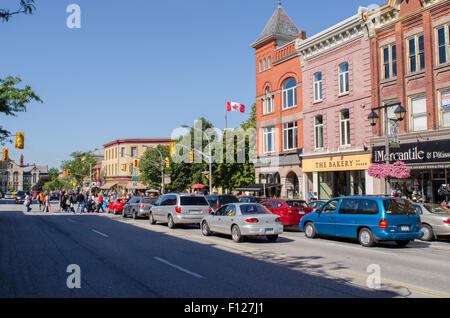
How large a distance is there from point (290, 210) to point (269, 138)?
57.3 feet

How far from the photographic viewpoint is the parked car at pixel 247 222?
1433 cm

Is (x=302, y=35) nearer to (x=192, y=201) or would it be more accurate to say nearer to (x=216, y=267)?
(x=192, y=201)

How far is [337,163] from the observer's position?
2897 cm

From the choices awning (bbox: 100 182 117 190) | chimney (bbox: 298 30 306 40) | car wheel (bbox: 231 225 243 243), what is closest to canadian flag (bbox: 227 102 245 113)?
chimney (bbox: 298 30 306 40)

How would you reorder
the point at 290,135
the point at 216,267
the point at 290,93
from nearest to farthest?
the point at 216,267 → the point at 290,135 → the point at 290,93

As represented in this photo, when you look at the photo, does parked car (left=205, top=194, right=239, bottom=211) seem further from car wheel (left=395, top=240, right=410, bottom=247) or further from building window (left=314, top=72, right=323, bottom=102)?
building window (left=314, top=72, right=323, bottom=102)

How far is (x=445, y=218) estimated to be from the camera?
49.9 feet

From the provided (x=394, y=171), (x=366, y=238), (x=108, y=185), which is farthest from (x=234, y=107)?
(x=108, y=185)

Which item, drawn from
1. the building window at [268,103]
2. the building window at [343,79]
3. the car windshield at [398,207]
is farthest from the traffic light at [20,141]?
the car windshield at [398,207]

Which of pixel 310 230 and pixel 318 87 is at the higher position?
pixel 318 87
